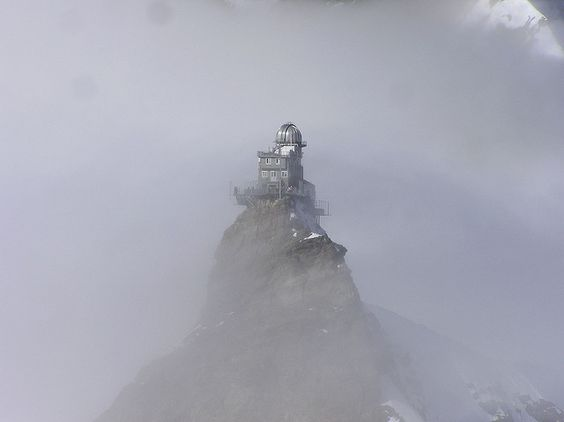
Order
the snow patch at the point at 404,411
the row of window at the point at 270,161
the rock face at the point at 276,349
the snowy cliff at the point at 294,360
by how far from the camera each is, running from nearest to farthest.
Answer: the rock face at the point at 276,349 → the snowy cliff at the point at 294,360 → the snow patch at the point at 404,411 → the row of window at the point at 270,161

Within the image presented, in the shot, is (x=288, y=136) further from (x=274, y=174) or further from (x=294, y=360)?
(x=294, y=360)

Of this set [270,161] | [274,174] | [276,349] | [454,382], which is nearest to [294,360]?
[276,349]

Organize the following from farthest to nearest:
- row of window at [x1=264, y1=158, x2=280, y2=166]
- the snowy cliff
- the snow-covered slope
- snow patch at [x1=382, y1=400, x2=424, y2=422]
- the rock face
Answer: row of window at [x1=264, y1=158, x2=280, y2=166] → the snow-covered slope → snow patch at [x1=382, y1=400, x2=424, y2=422] → the snowy cliff → the rock face

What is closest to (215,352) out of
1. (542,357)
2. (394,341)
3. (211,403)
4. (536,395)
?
(211,403)

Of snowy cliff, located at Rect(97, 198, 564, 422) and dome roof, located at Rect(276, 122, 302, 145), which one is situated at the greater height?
dome roof, located at Rect(276, 122, 302, 145)

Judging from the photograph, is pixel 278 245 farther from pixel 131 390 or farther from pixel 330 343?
pixel 131 390

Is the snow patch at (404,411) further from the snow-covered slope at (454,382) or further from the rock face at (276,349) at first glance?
the snow-covered slope at (454,382)

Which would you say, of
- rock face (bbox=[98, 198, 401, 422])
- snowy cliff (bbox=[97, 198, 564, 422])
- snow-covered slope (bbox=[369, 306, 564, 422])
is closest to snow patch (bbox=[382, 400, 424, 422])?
snowy cliff (bbox=[97, 198, 564, 422])

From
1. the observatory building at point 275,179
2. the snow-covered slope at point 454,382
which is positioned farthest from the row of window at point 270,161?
the snow-covered slope at point 454,382

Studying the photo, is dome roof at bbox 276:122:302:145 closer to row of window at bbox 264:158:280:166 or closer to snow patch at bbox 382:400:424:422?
row of window at bbox 264:158:280:166
